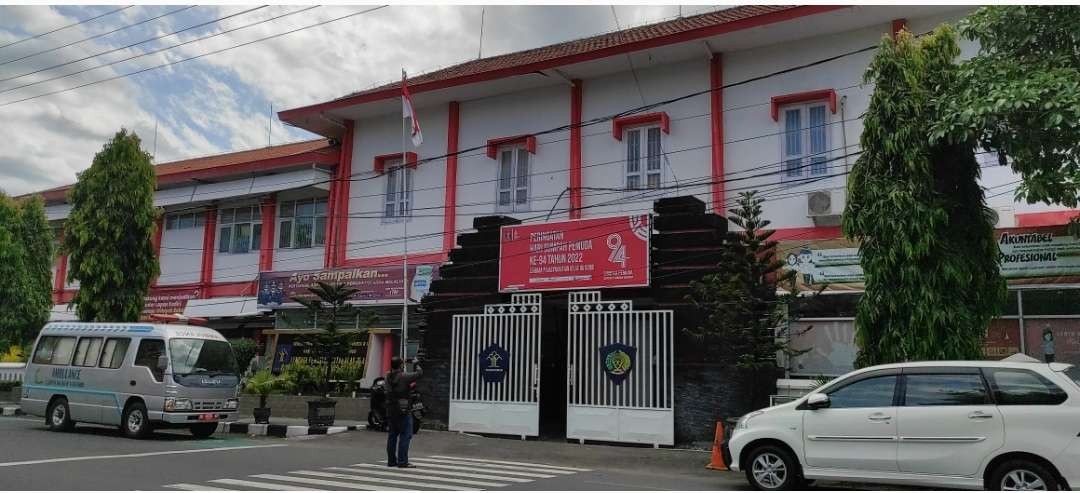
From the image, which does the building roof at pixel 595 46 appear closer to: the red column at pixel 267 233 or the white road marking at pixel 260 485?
the red column at pixel 267 233

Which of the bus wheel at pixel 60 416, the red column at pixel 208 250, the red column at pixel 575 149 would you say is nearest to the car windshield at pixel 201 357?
the bus wheel at pixel 60 416

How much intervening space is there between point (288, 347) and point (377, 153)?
5.89 metres

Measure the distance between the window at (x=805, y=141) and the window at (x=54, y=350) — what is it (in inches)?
591

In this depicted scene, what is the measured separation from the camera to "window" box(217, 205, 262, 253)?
25406 millimetres

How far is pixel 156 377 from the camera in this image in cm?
1473

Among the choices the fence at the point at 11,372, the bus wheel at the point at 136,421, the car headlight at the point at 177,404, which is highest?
the fence at the point at 11,372

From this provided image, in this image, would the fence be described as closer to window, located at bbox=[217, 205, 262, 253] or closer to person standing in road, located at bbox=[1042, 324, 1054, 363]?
window, located at bbox=[217, 205, 262, 253]

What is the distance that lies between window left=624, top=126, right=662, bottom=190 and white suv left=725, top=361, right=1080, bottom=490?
31.2 ft

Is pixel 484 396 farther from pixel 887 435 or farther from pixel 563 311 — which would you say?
pixel 887 435

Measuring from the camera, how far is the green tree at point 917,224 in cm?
1061

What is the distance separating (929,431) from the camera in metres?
8.30

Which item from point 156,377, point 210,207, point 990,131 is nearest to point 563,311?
point 156,377

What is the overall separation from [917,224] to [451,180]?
1262cm

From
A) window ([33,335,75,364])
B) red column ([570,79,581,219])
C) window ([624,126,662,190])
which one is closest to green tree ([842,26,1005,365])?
window ([624,126,662,190])
